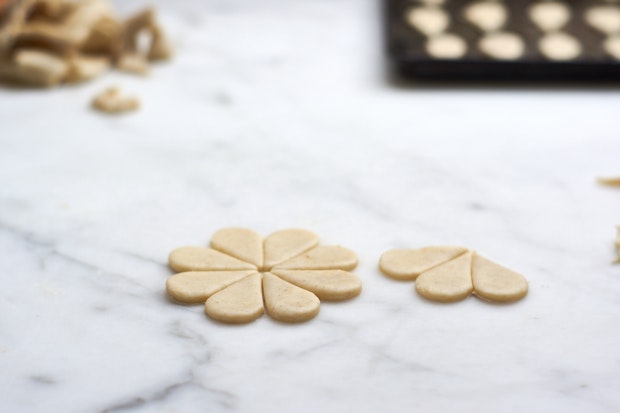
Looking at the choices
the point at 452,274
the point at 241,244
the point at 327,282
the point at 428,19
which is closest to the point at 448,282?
the point at 452,274

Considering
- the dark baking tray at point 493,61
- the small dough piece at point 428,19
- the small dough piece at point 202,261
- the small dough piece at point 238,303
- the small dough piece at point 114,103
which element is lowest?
the small dough piece at point 238,303

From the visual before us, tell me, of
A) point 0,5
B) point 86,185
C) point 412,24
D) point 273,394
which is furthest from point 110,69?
point 273,394

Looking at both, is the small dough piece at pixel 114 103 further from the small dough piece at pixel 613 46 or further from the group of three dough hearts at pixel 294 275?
the small dough piece at pixel 613 46

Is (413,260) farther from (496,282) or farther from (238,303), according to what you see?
(238,303)

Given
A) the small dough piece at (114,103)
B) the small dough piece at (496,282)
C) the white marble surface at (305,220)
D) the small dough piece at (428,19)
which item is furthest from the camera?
the small dough piece at (428,19)

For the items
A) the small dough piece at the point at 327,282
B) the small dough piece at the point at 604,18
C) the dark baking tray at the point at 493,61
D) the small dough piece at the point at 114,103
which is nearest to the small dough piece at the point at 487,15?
the dark baking tray at the point at 493,61

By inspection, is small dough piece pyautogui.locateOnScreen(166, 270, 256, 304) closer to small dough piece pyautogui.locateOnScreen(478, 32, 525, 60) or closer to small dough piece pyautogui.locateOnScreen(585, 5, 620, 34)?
small dough piece pyautogui.locateOnScreen(478, 32, 525, 60)
